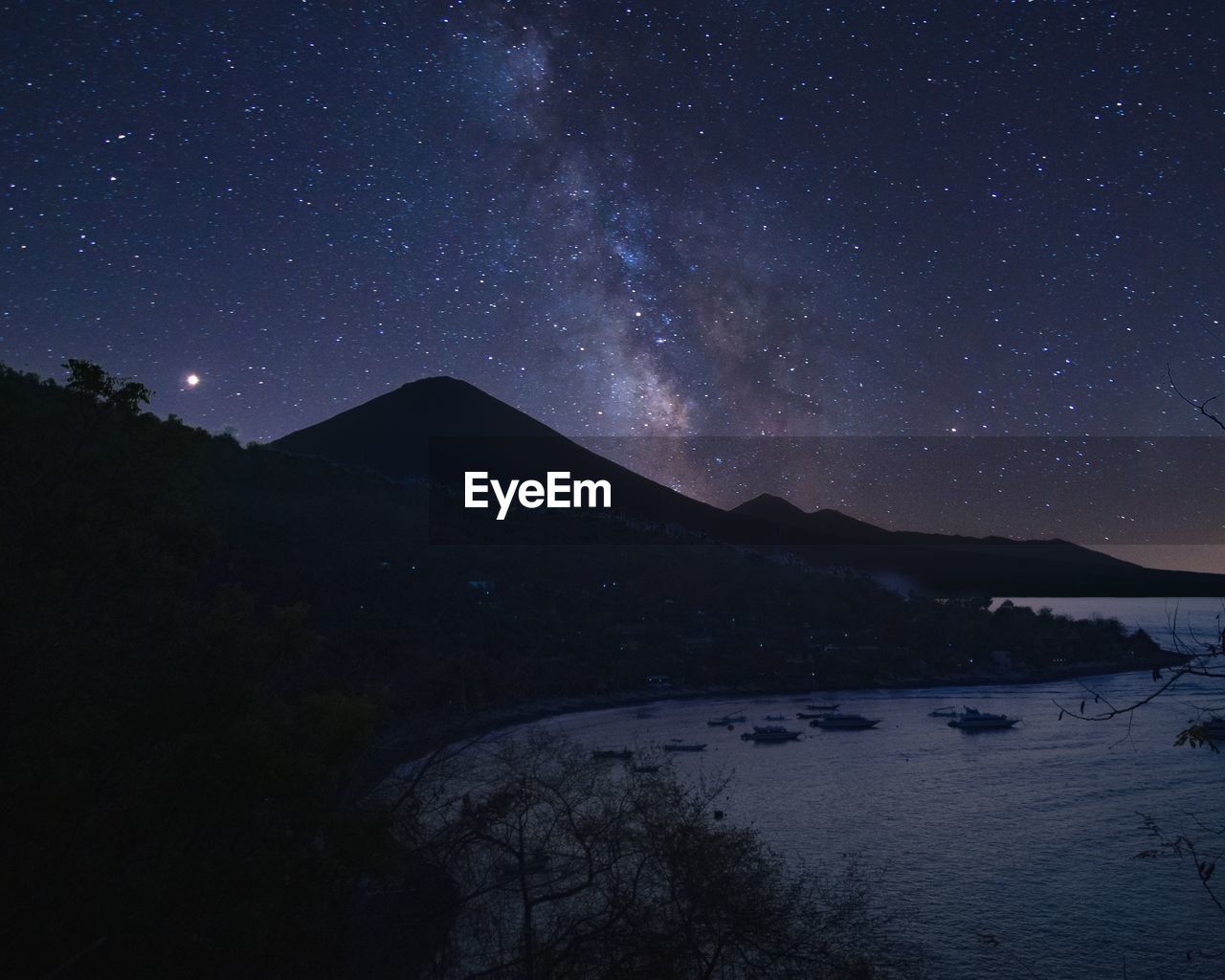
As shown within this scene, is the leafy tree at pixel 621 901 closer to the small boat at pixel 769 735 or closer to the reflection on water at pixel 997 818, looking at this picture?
the reflection on water at pixel 997 818

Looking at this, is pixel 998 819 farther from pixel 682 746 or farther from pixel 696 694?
pixel 696 694

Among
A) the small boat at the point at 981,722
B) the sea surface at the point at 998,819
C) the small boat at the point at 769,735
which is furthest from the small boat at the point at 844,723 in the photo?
the small boat at the point at 981,722

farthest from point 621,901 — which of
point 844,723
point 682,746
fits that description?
point 844,723

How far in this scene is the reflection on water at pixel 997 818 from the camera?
21502 millimetres

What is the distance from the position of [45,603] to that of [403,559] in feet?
232

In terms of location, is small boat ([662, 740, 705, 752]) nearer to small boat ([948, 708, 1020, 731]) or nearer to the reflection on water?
the reflection on water

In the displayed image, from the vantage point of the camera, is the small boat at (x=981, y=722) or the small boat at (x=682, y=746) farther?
the small boat at (x=981, y=722)

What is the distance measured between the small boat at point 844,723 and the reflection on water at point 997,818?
0.92 meters

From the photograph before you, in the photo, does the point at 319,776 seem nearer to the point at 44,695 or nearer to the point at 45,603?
the point at 44,695

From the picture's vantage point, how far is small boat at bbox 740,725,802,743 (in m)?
50.7

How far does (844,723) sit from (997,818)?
22.2 metres

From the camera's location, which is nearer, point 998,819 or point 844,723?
point 998,819

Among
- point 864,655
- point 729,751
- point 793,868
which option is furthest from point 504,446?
point 793,868

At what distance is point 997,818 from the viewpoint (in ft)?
110
